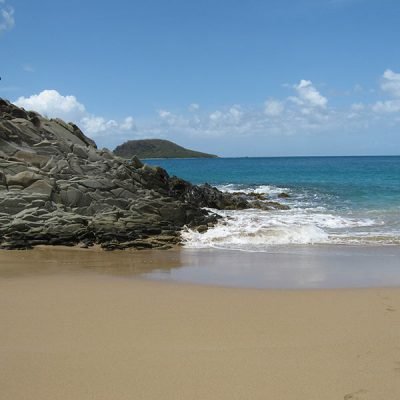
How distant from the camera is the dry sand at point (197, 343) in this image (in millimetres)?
4957

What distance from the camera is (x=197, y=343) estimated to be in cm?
612

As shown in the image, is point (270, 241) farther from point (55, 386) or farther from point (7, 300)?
point (55, 386)

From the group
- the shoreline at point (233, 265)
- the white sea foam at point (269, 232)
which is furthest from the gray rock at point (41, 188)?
the white sea foam at point (269, 232)

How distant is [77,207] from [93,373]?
35.3 ft

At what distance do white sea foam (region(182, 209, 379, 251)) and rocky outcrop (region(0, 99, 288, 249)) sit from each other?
894mm

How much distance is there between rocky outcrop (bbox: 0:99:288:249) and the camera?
14281 millimetres

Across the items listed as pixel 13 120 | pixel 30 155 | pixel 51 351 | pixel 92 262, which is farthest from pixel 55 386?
pixel 13 120

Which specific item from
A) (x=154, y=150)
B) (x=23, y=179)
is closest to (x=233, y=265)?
(x=23, y=179)

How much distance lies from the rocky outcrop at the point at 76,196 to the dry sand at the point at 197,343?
527cm

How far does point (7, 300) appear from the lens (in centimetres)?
820

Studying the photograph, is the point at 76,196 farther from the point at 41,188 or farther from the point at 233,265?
the point at 233,265

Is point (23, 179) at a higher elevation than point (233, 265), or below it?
higher

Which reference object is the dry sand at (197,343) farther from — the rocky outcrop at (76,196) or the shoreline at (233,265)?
the rocky outcrop at (76,196)

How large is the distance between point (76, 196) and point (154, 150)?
161840 millimetres
